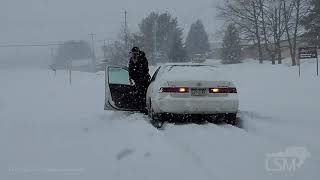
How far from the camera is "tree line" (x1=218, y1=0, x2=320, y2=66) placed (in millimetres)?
47397

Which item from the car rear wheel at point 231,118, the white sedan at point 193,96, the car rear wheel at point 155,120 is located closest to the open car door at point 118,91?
the car rear wheel at point 155,120

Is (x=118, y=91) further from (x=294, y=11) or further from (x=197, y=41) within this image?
(x=197, y=41)

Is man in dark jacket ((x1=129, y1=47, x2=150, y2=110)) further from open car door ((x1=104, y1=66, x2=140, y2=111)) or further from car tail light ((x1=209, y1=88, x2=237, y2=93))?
car tail light ((x1=209, y1=88, x2=237, y2=93))

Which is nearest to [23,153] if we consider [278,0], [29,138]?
[29,138]

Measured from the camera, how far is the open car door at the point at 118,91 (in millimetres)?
10516

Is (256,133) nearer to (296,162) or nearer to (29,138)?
(296,162)

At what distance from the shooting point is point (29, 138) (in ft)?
25.6

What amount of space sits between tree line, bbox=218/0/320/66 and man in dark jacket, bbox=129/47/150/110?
123ft

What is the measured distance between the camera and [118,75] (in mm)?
11234

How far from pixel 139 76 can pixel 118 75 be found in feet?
1.60

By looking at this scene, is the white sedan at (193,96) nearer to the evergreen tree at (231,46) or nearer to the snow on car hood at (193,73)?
the snow on car hood at (193,73)

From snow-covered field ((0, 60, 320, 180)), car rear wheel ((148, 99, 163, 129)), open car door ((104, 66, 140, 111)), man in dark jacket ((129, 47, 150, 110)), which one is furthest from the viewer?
man in dark jacket ((129, 47, 150, 110))

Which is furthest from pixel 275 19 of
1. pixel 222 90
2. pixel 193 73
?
pixel 222 90

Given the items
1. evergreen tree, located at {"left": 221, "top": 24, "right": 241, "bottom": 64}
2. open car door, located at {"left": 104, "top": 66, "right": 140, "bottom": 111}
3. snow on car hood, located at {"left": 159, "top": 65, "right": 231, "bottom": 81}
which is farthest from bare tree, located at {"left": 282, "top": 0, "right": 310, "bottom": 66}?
snow on car hood, located at {"left": 159, "top": 65, "right": 231, "bottom": 81}
